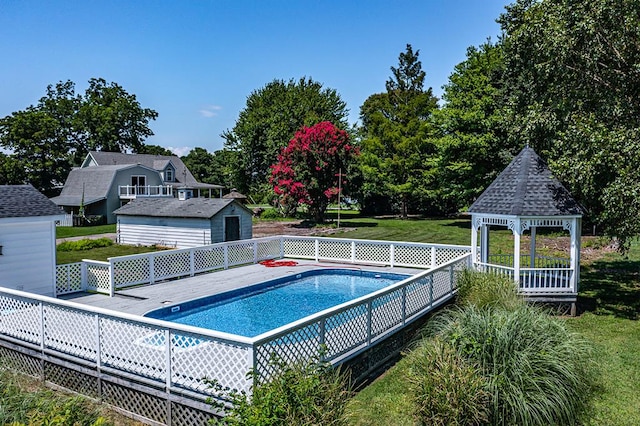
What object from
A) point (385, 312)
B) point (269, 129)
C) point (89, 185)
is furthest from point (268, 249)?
point (89, 185)

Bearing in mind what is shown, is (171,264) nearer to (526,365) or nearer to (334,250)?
(334,250)

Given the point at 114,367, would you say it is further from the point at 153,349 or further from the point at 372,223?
the point at 372,223

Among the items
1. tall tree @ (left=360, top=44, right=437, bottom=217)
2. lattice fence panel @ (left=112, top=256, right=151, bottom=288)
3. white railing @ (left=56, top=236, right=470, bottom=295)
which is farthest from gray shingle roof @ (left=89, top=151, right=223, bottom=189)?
lattice fence panel @ (left=112, top=256, right=151, bottom=288)

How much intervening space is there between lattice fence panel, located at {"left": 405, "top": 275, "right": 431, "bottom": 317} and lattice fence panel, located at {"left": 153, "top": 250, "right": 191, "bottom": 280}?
28.0ft

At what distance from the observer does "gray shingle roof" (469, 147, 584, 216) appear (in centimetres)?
1073

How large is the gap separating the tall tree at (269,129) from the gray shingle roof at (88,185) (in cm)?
1084

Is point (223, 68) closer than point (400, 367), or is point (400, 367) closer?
point (400, 367)

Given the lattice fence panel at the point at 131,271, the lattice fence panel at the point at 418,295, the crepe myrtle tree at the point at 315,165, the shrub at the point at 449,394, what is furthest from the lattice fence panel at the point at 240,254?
the crepe myrtle tree at the point at 315,165

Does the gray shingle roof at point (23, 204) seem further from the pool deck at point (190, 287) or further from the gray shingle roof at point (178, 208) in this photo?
the gray shingle roof at point (178, 208)

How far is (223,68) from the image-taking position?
1008 inches

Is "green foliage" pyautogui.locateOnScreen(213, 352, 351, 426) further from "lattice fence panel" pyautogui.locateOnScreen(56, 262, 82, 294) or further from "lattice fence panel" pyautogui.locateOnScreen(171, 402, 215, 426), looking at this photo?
"lattice fence panel" pyautogui.locateOnScreen(56, 262, 82, 294)

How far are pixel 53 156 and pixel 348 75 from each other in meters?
34.0

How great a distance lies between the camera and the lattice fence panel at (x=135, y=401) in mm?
5746

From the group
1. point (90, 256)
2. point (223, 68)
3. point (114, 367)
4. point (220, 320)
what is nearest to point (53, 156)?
point (223, 68)
